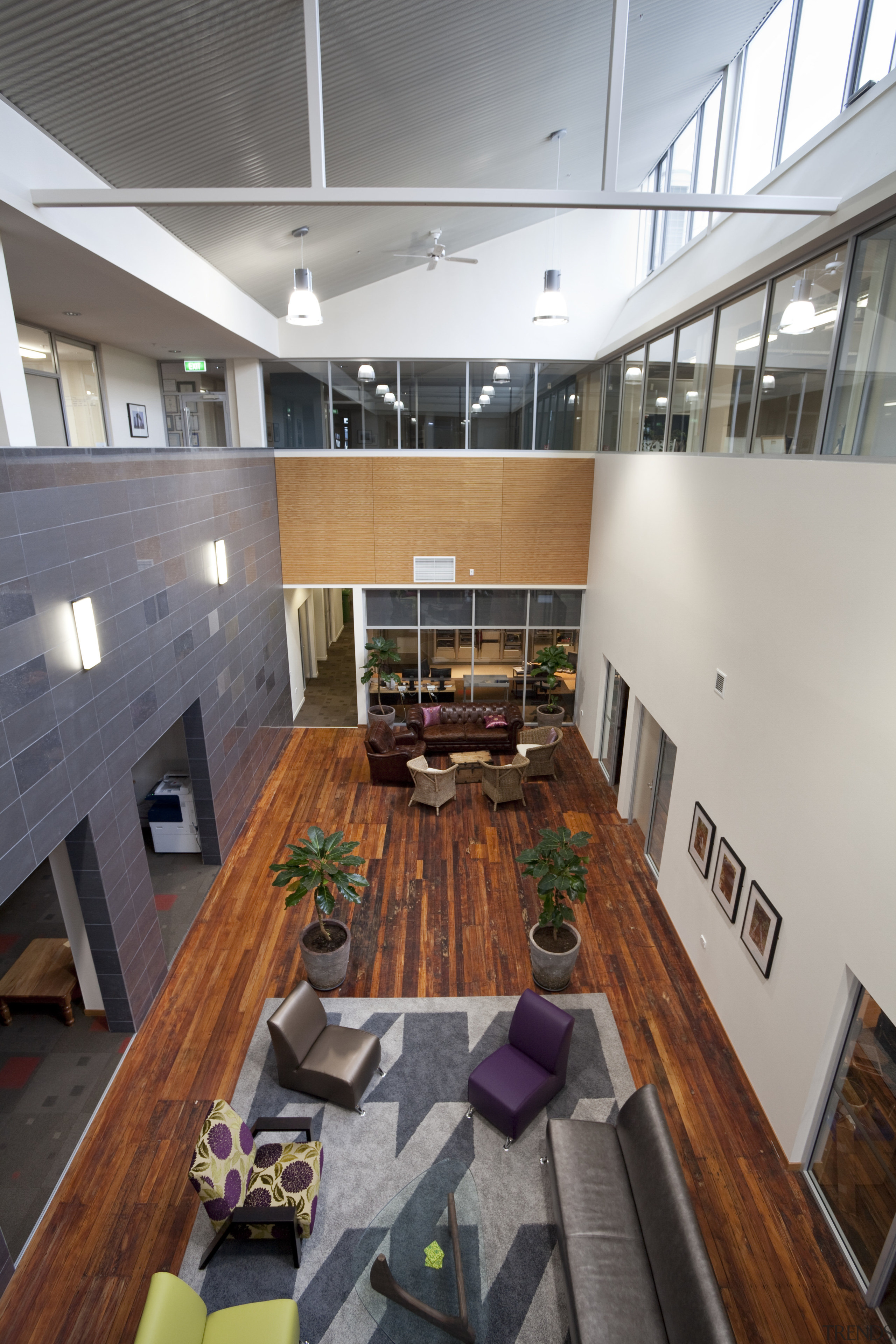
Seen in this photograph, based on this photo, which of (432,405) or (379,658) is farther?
(379,658)

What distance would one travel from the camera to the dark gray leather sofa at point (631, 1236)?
132 inches

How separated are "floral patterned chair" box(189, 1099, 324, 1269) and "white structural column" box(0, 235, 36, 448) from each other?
4341 mm

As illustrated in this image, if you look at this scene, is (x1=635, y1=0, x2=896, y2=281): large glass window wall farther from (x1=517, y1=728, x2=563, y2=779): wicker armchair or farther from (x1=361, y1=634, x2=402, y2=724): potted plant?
(x1=361, y1=634, x2=402, y2=724): potted plant

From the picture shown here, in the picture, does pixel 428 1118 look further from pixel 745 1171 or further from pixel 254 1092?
pixel 745 1171

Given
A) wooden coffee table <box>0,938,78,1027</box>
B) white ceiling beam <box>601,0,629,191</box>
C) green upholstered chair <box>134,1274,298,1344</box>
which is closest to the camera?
green upholstered chair <box>134,1274,298,1344</box>

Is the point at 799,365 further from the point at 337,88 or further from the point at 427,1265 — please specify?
the point at 427,1265

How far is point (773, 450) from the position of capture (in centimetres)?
490

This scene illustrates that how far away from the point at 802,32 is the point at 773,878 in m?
6.26

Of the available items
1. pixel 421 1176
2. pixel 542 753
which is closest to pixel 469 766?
pixel 542 753

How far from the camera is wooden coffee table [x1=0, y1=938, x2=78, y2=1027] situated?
5.46m

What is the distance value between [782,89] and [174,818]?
904 centimetres

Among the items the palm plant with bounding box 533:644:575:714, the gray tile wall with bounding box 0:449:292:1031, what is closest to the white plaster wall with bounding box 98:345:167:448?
the gray tile wall with bounding box 0:449:292:1031

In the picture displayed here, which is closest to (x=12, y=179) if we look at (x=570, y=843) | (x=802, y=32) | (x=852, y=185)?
(x=852, y=185)

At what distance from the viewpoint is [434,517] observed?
36.1ft
